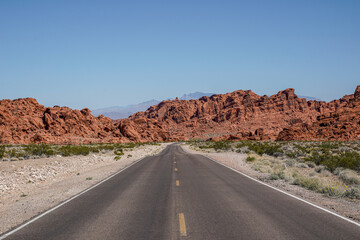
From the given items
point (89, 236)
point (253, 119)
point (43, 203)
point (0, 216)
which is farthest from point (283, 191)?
point (253, 119)

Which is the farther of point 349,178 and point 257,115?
point 257,115

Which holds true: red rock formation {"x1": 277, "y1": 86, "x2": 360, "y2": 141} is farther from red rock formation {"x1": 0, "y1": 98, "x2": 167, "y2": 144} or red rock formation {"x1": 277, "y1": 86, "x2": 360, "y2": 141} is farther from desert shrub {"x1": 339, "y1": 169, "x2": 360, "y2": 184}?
desert shrub {"x1": 339, "y1": 169, "x2": 360, "y2": 184}

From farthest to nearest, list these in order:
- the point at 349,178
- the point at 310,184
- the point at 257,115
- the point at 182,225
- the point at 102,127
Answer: the point at 257,115 → the point at 102,127 → the point at 349,178 → the point at 310,184 → the point at 182,225

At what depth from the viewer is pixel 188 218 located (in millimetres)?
7941

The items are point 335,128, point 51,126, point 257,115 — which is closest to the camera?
point 335,128

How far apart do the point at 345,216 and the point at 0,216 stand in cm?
1029

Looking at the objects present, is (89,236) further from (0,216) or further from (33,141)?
(33,141)

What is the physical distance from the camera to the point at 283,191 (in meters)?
12.5

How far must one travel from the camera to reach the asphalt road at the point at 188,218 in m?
6.63

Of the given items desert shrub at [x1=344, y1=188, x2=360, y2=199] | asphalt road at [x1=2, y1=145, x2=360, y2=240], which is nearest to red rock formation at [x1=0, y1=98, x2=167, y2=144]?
asphalt road at [x1=2, y1=145, x2=360, y2=240]

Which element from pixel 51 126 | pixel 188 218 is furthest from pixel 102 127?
pixel 188 218

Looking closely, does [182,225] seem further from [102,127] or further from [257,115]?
[257,115]

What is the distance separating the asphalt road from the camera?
663 centimetres

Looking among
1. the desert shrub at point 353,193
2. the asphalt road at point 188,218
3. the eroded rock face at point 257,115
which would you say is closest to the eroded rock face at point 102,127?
the eroded rock face at point 257,115
